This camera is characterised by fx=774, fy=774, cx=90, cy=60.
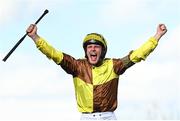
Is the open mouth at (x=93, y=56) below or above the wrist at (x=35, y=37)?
below

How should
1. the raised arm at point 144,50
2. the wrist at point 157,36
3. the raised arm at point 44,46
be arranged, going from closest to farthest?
the raised arm at point 44,46
the raised arm at point 144,50
the wrist at point 157,36

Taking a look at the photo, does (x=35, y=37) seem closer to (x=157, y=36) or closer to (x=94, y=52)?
(x=94, y=52)

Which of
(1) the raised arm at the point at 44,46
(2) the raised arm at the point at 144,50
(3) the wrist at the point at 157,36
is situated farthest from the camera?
(3) the wrist at the point at 157,36

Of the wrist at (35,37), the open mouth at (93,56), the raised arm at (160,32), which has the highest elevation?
the raised arm at (160,32)

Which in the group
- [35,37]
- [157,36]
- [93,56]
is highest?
[157,36]

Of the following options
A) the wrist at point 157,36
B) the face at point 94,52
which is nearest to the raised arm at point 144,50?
the wrist at point 157,36

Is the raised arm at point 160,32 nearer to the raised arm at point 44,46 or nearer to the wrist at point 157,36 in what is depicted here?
the wrist at point 157,36

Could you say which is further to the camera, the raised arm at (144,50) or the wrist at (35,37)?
the raised arm at (144,50)

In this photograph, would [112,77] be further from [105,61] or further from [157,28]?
[157,28]

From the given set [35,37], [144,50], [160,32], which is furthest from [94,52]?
[160,32]

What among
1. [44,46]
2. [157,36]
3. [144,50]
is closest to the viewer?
[44,46]

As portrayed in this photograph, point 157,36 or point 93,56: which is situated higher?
point 157,36

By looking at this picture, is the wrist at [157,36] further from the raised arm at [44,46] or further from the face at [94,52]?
the raised arm at [44,46]

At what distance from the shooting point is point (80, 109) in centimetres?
1109
